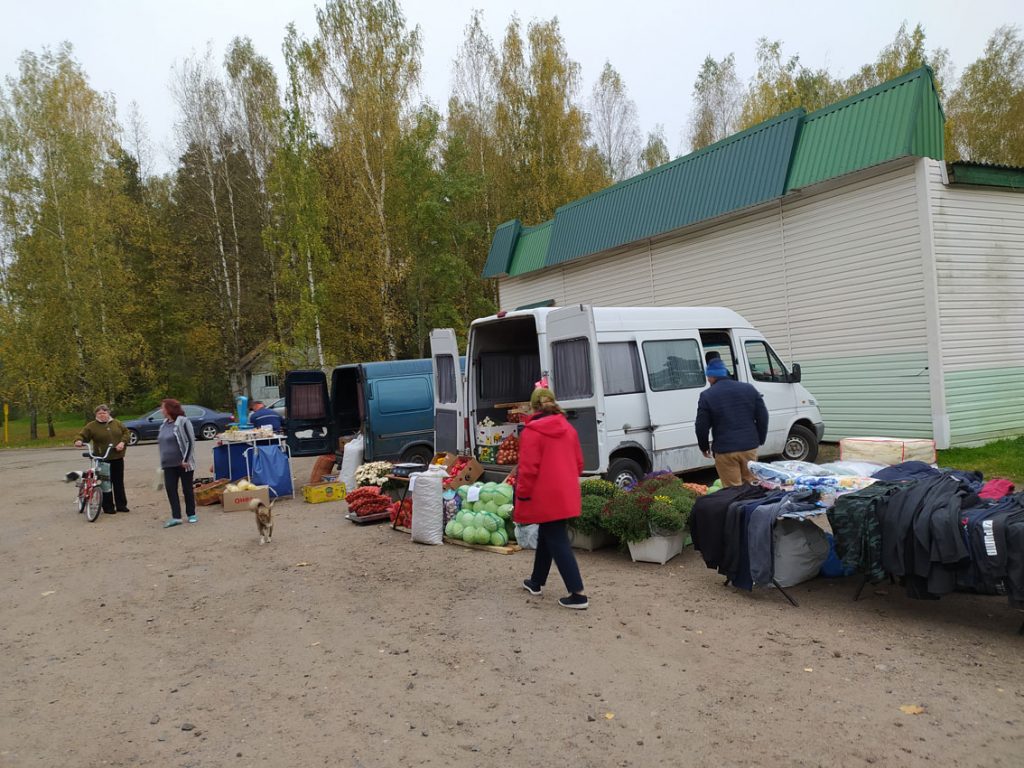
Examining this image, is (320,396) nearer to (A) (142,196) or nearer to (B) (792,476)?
(B) (792,476)

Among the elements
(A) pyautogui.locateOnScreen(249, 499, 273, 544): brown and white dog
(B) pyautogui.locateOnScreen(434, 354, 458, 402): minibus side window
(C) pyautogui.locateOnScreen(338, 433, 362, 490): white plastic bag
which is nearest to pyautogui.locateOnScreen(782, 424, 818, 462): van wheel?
(B) pyautogui.locateOnScreen(434, 354, 458, 402): minibus side window

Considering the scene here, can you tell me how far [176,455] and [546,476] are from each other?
259 inches

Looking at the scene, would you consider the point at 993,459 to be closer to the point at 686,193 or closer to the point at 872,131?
the point at 872,131

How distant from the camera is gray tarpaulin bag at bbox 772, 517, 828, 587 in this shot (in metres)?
5.41

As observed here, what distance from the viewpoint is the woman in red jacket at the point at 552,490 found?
536 centimetres

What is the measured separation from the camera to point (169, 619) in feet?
18.8

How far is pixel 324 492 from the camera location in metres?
11.5

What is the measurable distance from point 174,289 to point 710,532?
33.5 meters

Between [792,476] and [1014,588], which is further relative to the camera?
[792,476]

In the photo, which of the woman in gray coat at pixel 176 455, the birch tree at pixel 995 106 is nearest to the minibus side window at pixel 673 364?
the woman in gray coat at pixel 176 455

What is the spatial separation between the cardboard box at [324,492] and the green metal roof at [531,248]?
32.4ft

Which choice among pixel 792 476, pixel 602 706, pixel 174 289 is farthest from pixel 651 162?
pixel 602 706

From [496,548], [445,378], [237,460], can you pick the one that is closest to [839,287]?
[445,378]

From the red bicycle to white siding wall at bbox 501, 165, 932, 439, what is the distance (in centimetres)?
1165
